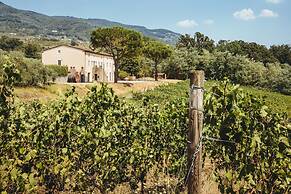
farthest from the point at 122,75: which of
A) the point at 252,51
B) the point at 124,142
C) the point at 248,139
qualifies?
the point at 248,139

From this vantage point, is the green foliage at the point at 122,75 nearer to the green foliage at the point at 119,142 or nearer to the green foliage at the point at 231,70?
the green foliage at the point at 231,70

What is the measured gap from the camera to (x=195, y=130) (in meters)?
4.88

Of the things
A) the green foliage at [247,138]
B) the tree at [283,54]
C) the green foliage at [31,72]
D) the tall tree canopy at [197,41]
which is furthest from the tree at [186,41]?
the green foliage at [247,138]

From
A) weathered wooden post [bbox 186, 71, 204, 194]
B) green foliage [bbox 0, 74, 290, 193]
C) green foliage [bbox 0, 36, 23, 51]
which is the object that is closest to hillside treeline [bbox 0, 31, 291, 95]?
green foliage [bbox 0, 36, 23, 51]

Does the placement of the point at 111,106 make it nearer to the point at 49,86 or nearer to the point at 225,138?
the point at 225,138

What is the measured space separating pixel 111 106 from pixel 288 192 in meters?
A: 3.75


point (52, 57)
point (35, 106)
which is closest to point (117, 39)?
point (52, 57)

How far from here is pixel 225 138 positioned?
5527 millimetres

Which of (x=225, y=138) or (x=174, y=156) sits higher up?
(x=225, y=138)

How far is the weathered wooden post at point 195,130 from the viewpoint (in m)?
4.84

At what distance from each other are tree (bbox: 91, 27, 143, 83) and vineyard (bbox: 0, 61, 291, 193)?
155 ft

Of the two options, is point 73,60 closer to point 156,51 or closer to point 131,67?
point 156,51

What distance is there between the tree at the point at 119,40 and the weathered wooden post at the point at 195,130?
5309 centimetres

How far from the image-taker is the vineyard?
543 centimetres
